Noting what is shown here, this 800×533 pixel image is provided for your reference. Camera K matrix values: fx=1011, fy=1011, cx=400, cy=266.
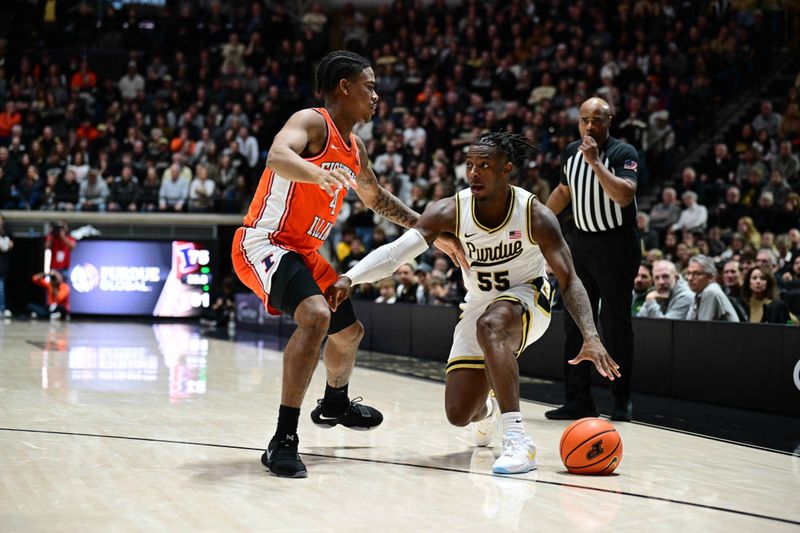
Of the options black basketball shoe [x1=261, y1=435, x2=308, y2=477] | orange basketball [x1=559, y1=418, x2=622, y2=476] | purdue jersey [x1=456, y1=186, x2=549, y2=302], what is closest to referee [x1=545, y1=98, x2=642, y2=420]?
purdue jersey [x1=456, y1=186, x2=549, y2=302]

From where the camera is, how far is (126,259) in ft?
54.0

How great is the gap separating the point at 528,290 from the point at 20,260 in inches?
551

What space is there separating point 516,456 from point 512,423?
0.16 meters

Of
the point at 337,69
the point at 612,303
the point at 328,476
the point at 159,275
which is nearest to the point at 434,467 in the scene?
the point at 328,476

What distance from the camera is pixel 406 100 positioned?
17875mm

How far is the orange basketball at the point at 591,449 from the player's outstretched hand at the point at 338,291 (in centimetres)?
113

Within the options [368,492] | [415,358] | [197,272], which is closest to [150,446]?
[368,492]

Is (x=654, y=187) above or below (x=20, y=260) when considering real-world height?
above

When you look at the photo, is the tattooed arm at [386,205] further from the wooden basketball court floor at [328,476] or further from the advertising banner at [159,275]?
the advertising banner at [159,275]

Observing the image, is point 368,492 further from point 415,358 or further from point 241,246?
point 415,358

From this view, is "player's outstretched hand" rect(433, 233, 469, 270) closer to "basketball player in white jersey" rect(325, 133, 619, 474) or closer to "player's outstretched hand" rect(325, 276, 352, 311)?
"basketball player in white jersey" rect(325, 133, 619, 474)

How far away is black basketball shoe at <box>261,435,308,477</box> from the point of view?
13.4ft

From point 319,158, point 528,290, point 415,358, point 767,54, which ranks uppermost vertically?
point 767,54

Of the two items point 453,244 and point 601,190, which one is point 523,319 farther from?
point 601,190
